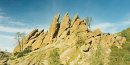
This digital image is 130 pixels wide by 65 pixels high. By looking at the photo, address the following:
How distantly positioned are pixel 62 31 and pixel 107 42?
2143 inches

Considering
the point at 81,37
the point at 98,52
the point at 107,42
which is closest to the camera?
the point at 98,52

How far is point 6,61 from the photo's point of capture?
189 meters

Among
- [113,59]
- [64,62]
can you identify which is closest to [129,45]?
[113,59]

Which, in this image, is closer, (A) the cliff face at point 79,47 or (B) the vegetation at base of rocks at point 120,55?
(B) the vegetation at base of rocks at point 120,55

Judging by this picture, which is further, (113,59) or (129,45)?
(129,45)

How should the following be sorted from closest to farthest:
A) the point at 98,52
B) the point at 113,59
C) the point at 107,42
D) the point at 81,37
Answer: the point at 98,52
the point at 113,59
the point at 107,42
the point at 81,37

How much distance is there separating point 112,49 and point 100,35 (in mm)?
15092

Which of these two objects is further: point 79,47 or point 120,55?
point 79,47

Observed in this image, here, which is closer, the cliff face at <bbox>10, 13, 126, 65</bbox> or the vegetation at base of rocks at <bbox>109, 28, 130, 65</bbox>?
the vegetation at base of rocks at <bbox>109, 28, 130, 65</bbox>

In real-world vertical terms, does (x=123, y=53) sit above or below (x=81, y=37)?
below

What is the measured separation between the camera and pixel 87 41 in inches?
5901

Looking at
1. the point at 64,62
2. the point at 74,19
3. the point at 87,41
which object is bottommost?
the point at 64,62

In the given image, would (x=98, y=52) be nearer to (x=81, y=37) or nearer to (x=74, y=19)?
(x=81, y=37)

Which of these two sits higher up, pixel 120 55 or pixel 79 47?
pixel 79 47
